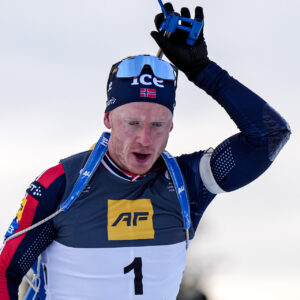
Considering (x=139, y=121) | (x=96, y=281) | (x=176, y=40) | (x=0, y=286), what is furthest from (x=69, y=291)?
(x=176, y=40)

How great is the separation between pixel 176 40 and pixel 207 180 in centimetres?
114

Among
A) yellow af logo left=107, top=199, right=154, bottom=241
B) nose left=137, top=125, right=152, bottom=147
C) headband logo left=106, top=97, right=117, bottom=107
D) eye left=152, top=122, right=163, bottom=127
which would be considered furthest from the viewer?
headband logo left=106, top=97, right=117, bottom=107

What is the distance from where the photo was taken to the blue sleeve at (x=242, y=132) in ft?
14.1

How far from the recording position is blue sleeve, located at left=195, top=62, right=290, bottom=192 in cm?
430

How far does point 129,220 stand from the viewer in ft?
14.1

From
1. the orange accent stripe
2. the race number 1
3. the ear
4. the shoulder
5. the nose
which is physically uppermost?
the ear

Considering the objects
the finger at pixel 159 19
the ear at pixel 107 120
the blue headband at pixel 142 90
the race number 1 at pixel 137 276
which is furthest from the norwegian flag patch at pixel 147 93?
the race number 1 at pixel 137 276

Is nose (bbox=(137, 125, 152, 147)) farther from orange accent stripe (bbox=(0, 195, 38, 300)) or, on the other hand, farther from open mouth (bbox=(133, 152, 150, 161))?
orange accent stripe (bbox=(0, 195, 38, 300))

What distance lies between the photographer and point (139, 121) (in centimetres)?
414

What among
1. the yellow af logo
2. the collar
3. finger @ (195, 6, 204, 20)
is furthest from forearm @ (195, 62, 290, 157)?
the yellow af logo

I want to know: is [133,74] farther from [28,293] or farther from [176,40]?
[28,293]

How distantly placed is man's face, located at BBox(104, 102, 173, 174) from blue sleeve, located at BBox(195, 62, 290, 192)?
465 millimetres

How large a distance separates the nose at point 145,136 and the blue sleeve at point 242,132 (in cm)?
66

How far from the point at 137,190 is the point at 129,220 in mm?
257
